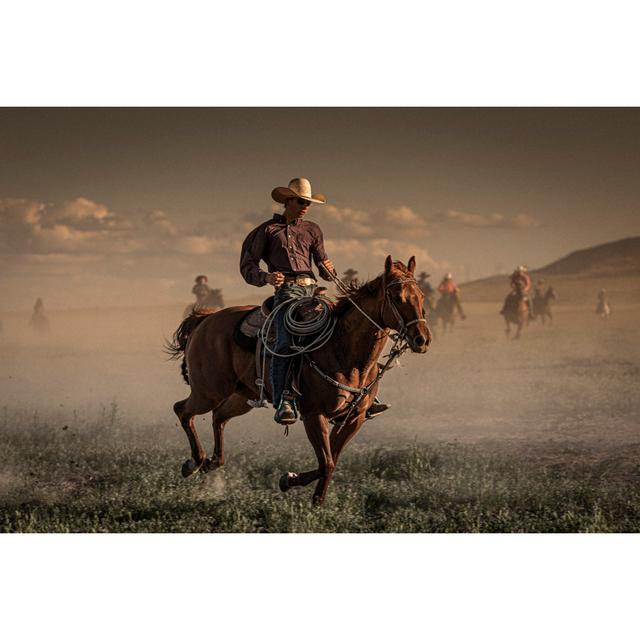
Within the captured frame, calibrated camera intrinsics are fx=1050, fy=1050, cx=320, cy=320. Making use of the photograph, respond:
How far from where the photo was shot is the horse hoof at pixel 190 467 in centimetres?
926

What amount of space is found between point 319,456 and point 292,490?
1.06 metres

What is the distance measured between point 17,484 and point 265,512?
2439 millimetres

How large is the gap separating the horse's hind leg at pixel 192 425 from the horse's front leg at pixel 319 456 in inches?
43.1

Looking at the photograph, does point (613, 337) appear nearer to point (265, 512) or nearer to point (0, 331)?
point (265, 512)

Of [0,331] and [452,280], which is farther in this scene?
[452,280]

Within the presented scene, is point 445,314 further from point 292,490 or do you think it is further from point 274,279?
point 274,279

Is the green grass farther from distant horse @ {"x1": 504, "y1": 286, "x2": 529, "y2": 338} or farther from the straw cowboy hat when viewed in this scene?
the straw cowboy hat

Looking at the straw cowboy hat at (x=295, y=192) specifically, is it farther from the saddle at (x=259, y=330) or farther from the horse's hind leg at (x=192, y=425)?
the horse's hind leg at (x=192, y=425)

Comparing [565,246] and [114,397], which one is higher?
[565,246]

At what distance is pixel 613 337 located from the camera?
1117 cm

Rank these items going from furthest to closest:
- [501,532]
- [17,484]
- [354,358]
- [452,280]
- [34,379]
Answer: [452,280], [34,379], [17,484], [501,532], [354,358]

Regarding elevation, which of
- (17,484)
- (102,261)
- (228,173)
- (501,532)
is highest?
(228,173)

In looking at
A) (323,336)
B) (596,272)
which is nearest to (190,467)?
(323,336)

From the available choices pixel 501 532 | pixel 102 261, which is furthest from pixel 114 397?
pixel 501 532
